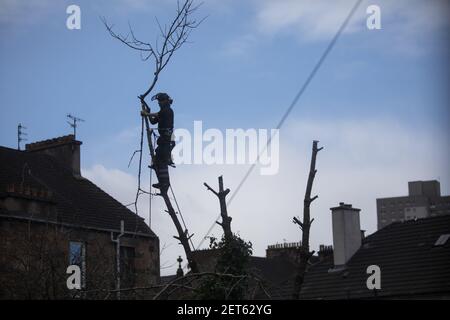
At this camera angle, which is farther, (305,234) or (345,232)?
(345,232)

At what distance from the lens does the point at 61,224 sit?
2123 centimetres

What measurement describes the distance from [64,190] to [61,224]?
15.4ft

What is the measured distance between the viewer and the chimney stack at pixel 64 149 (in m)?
27.3

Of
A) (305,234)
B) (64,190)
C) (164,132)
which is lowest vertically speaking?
(305,234)

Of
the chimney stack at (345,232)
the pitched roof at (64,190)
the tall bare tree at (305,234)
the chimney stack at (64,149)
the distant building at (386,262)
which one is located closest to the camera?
the tall bare tree at (305,234)

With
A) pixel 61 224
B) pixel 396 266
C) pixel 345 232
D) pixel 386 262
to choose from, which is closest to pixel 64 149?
pixel 61 224

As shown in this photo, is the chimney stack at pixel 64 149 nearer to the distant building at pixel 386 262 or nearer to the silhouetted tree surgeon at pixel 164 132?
the distant building at pixel 386 262

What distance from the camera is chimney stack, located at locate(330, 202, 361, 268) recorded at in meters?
24.1

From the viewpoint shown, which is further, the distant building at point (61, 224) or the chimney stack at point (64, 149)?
the chimney stack at point (64, 149)

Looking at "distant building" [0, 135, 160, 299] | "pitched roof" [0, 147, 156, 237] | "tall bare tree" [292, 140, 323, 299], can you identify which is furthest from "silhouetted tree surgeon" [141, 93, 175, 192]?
"pitched roof" [0, 147, 156, 237]

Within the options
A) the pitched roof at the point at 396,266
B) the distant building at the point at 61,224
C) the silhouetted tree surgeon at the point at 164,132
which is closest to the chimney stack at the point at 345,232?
the pitched roof at the point at 396,266

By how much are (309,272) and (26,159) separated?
7.91 m

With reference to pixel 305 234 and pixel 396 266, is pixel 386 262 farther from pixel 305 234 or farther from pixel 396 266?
pixel 305 234
